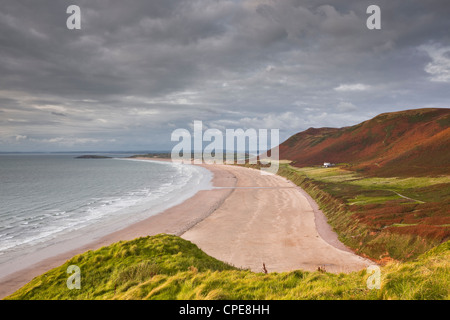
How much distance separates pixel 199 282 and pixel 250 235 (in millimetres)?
16422

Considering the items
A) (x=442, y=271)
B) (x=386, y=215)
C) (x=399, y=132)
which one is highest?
(x=399, y=132)

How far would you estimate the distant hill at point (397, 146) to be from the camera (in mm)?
47750

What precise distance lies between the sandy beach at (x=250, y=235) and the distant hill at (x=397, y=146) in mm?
25247

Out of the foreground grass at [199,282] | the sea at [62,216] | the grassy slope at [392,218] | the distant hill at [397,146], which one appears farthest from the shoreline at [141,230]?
the distant hill at [397,146]

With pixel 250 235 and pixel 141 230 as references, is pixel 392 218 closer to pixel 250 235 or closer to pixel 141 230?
pixel 250 235

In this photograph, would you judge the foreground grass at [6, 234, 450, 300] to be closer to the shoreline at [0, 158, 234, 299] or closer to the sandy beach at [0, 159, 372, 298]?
the sandy beach at [0, 159, 372, 298]

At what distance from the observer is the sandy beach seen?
17156 millimetres

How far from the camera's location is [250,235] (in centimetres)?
2358

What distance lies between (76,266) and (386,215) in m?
23.8
